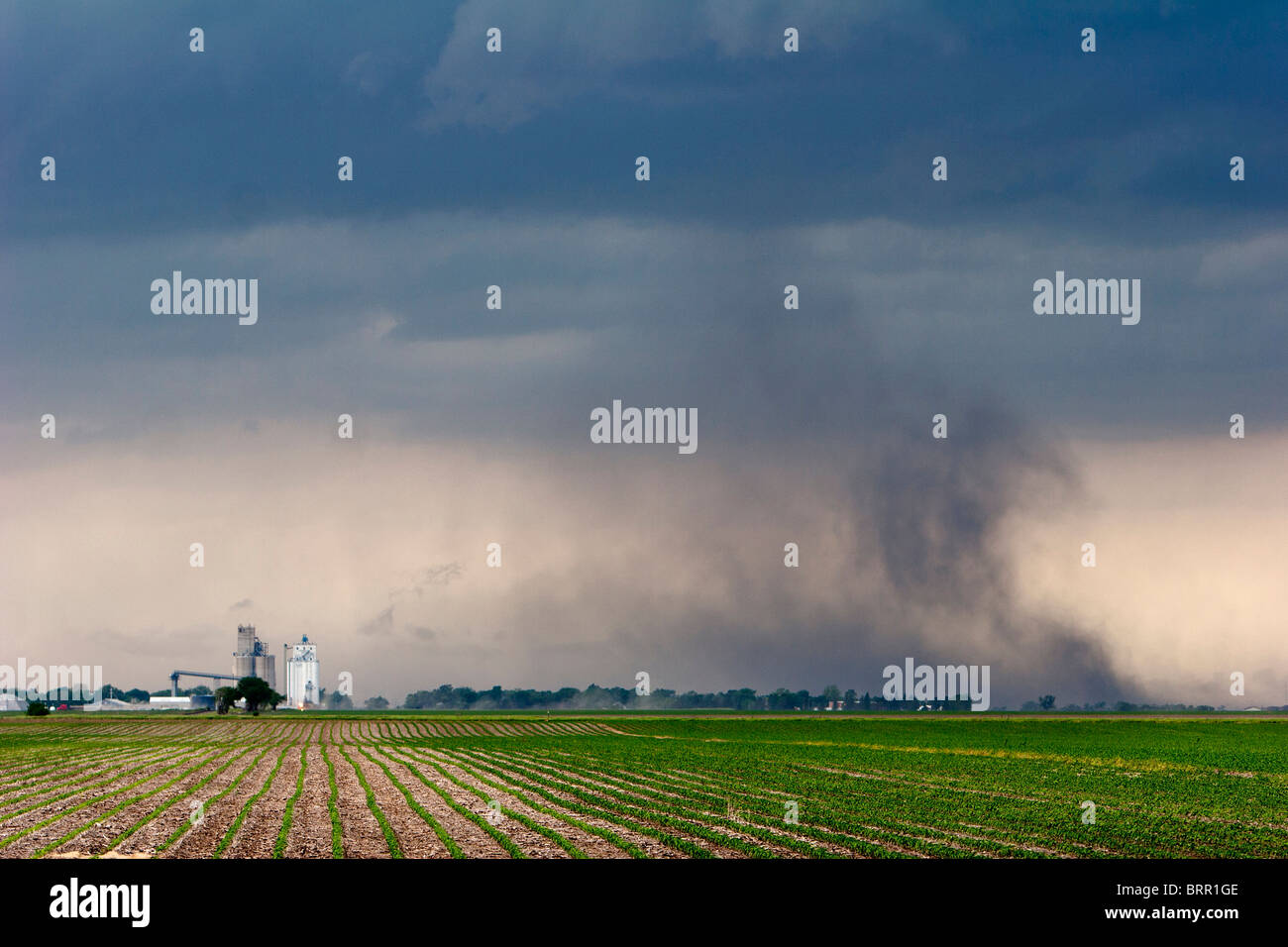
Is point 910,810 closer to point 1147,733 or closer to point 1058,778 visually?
point 1058,778

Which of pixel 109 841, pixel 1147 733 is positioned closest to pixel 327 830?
pixel 109 841

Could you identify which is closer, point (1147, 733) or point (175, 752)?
point (175, 752)

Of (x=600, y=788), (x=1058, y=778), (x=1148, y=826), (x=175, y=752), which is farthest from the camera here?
(x=175, y=752)

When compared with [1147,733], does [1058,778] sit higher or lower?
higher
